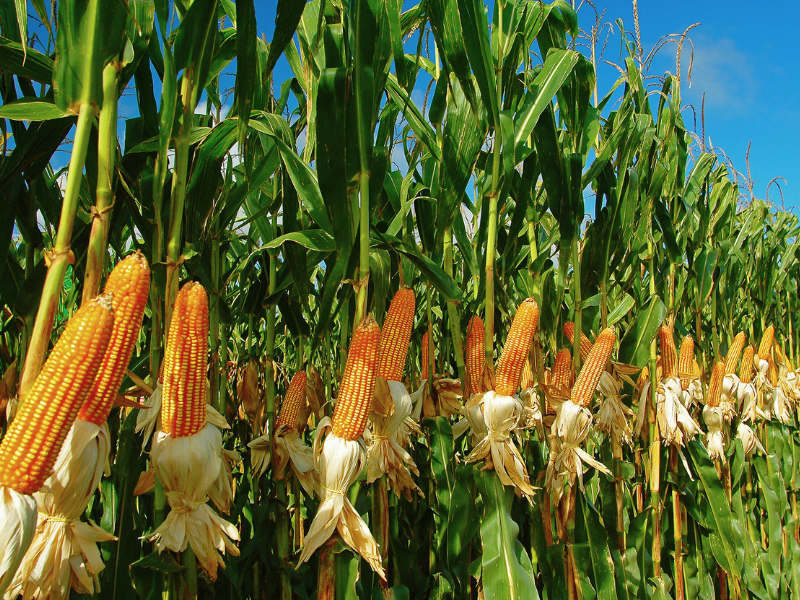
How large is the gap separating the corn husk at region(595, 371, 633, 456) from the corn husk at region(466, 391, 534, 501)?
1.01m

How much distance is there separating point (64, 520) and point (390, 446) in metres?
1.10

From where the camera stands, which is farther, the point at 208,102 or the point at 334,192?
the point at 208,102

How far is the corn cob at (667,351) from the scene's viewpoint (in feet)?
11.4

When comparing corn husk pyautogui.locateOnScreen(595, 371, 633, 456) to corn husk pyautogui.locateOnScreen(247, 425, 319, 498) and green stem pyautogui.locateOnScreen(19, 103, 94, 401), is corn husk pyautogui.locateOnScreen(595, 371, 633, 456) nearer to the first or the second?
corn husk pyautogui.locateOnScreen(247, 425, 319, 498)

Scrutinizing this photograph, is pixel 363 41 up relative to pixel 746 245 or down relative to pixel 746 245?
down

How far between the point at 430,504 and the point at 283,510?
898mm

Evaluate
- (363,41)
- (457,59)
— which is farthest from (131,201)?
(457,59)

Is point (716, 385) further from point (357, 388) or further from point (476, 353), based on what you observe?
point (357, 388)

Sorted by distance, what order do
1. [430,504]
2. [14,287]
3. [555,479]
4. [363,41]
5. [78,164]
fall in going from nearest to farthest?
[78,164], [363,41], [14,287], [555,479], [430,504]

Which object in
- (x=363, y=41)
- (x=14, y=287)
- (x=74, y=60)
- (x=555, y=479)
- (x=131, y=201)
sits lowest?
(x=555, y=479)

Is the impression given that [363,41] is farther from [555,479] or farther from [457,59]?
[555,479]

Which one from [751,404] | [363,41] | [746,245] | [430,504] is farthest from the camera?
[746,245]

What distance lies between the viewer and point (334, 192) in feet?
5.69

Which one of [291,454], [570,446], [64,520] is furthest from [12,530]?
[570,446]
